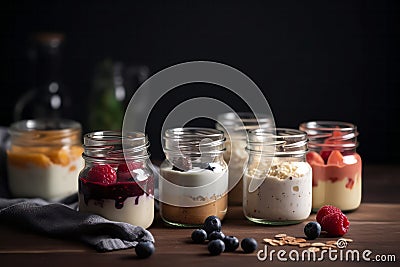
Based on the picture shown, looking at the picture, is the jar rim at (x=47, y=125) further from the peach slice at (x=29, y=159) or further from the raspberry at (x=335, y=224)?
the raspberry at (x=335, y=224)

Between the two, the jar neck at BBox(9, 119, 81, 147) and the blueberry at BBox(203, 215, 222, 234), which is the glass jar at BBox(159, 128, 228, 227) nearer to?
the blueberry at BBox(203, 215, 222, 234)

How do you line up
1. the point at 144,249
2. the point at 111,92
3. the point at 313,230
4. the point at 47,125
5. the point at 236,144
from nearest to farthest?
the point at 144,249, the point at 313,230, the point at 236,144, the point at 47,125, the point at 111,92

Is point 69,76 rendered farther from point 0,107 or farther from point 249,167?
point 249,167

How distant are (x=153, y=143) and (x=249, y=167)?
37.3 inches

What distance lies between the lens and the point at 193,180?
159cm

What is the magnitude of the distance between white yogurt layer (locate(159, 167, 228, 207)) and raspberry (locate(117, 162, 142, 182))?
0.08 m

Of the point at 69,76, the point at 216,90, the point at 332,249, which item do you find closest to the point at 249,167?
the point at 332,249

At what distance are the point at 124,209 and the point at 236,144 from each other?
0.43 m

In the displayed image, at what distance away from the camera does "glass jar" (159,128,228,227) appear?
1603 millimetres

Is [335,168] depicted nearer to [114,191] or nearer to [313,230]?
[313,230]

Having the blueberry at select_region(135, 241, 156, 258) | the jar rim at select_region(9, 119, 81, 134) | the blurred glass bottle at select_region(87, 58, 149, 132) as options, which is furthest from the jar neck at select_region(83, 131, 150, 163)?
the blurred glass bottle at select_region(87, 58, 149, 132)

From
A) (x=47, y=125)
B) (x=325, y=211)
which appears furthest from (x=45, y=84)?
(x=325, y=211)

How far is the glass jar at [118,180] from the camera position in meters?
1.55

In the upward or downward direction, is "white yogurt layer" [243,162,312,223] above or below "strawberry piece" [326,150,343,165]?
below
